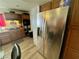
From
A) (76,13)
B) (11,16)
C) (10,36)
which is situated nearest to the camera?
(76,13)

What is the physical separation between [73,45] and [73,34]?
25 cm

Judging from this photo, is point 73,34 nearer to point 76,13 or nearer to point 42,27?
point 76,13

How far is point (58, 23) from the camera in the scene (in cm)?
175

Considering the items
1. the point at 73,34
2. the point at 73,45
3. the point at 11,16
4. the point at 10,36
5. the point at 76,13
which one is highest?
the point at 11,16

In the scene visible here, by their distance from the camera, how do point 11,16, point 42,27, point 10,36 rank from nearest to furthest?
point 42,27 → point 10,36 → point 11,16

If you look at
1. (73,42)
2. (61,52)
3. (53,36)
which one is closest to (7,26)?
(53,36)

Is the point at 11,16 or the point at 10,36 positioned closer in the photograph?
the point at 10,36

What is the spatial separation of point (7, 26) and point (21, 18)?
1.48 metres

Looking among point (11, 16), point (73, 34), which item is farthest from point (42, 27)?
point (11, 16)

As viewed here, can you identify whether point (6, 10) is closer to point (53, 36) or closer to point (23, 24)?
point (23, 24)

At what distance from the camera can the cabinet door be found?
1386mm

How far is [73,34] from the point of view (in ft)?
4.72

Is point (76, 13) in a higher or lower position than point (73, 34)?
higher

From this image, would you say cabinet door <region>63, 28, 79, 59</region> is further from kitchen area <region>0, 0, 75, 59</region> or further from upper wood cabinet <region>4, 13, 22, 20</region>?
upper wood cabinet <region>4, 13, 22, 20</region>
